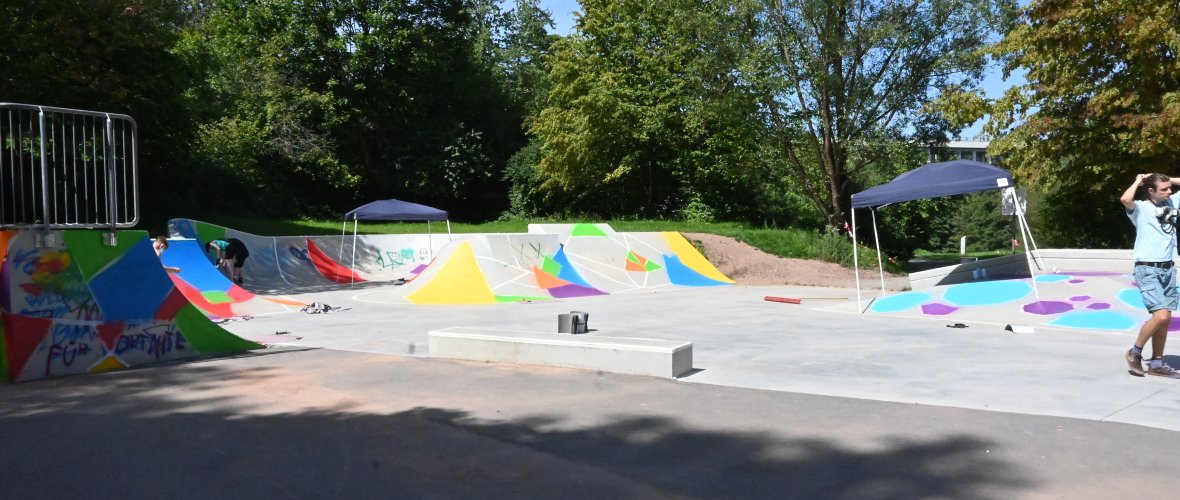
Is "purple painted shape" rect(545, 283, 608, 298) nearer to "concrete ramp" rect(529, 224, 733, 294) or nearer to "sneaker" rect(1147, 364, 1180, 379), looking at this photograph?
"concrete ramp" rect(529, 224, 733, 294)

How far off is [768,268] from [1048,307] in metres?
13.7

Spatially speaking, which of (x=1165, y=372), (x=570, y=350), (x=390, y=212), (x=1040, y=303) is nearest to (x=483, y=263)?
(x=390, y=212)

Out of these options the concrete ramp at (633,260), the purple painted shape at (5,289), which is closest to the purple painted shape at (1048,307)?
the concrete ramp at (633,260)

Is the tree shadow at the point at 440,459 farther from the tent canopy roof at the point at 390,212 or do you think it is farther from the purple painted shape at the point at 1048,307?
the tent canopy roof at the point at 390,212

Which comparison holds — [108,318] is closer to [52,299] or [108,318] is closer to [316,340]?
[52,299]

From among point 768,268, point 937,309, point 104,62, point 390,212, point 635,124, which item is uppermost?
point 635,124

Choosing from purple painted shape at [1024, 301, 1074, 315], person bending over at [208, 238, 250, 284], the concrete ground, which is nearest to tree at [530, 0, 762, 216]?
A: person bending over at [208, 238, 250, 284]

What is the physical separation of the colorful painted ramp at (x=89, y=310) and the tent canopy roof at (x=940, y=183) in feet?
35.3

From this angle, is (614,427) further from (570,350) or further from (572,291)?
(572,291)

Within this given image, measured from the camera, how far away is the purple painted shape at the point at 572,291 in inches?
762

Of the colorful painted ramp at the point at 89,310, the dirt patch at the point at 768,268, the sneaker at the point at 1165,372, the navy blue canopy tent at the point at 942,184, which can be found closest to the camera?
the sneaker at the point at 1165,372

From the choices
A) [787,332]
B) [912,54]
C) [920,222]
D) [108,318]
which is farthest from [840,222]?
[108,318]

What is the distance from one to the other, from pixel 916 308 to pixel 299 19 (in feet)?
107

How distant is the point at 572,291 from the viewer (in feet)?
65.0
